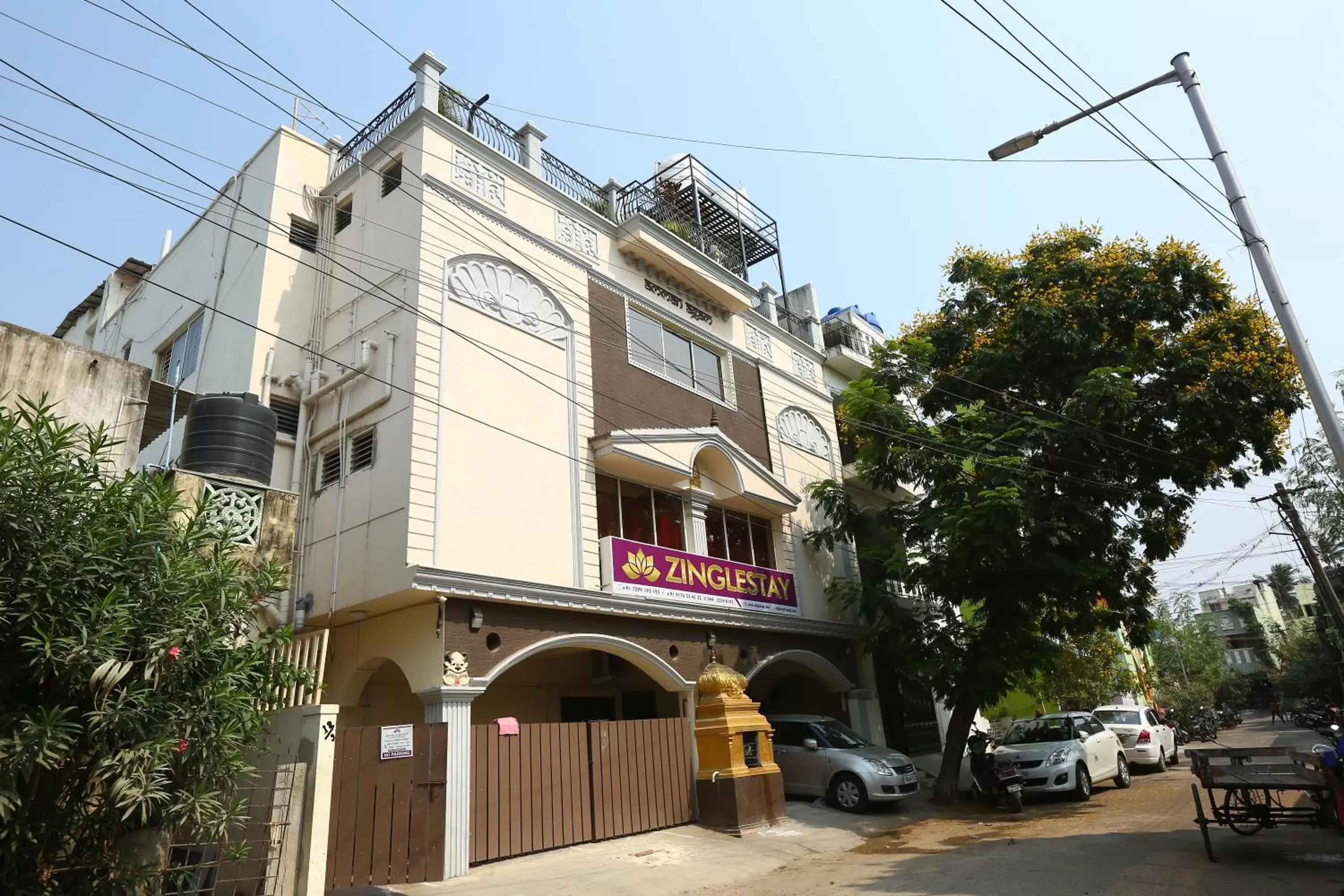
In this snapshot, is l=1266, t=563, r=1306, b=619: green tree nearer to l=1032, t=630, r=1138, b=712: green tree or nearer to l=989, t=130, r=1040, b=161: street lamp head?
l=1032, t=630, r=1138, b=712: green tree

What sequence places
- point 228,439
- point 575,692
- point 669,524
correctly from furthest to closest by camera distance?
point 575,692 → point 669,524 → point 228,439

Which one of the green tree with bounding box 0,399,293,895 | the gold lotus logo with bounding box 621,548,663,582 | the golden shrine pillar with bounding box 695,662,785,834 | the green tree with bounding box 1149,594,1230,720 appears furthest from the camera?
the green tree with bounding box 1149,594,1230,720

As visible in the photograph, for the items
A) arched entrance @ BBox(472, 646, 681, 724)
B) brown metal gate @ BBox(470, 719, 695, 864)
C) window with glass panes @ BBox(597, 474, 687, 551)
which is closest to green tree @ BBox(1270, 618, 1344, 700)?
arched entrance @ BBox(472, 646, 681, 724)

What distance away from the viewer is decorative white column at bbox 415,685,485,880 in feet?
30.4

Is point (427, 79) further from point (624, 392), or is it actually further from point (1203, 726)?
point (1203, 726)

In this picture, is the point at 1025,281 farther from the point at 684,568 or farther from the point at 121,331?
the point at 121,331

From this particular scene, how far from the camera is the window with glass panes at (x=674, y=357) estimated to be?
1575 centimetres

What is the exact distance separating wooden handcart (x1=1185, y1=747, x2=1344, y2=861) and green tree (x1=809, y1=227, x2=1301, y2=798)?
5.90 m

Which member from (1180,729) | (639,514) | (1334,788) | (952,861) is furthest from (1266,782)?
(1180,729)

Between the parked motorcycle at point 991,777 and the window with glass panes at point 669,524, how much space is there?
517 centimetres

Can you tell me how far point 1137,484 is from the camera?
16281mm

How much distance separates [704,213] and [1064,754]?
1381 centimetres

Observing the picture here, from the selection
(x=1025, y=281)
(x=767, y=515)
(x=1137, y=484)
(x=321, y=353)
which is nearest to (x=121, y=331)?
(x=321, y=353)

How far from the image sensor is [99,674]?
532 cm
